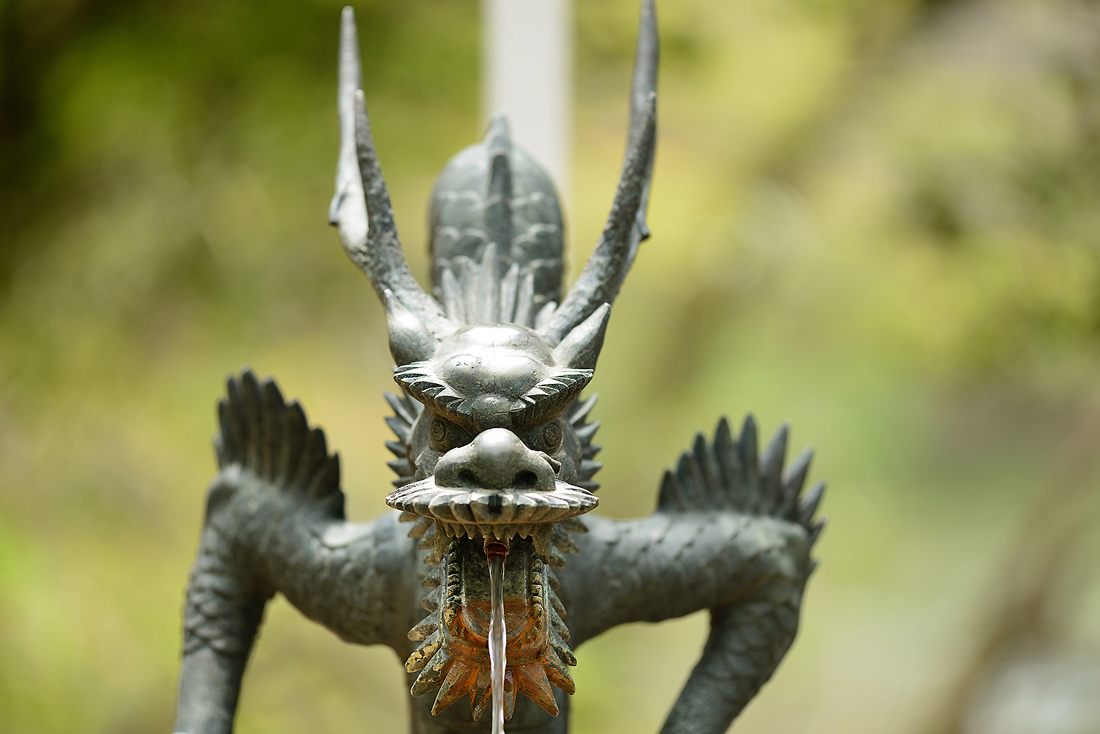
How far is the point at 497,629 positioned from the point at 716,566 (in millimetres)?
332

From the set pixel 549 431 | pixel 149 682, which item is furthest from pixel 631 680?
pixel 549 431

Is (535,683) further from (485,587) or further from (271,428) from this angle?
(271,428)

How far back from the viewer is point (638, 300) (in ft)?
11.5

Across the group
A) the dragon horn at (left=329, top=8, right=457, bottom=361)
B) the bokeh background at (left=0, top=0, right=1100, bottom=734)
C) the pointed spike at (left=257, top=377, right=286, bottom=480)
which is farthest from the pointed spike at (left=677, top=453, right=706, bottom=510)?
the bokeh background at (left=0, top=0, right=1100, bottom=734)

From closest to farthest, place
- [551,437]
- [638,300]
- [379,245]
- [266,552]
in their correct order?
[551,437]
[379,245]
[266,552]
[638,300]

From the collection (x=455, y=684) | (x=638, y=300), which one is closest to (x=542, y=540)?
(x=455, y=684)

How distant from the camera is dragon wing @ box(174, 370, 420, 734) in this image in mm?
1125

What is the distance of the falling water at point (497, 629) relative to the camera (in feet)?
2.93

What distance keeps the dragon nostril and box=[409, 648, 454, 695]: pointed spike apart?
19cm

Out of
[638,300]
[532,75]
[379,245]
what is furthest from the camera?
[638,300]

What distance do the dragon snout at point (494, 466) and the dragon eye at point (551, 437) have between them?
0.07 meters

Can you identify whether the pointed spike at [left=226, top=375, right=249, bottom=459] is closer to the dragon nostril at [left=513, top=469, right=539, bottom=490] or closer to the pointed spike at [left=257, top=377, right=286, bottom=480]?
the pointed spike at [left=257, top=377, right=286, bottom=480]

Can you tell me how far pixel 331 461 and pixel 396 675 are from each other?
1.89m

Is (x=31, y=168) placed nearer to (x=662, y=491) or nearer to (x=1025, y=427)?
(x=662, y=491)
